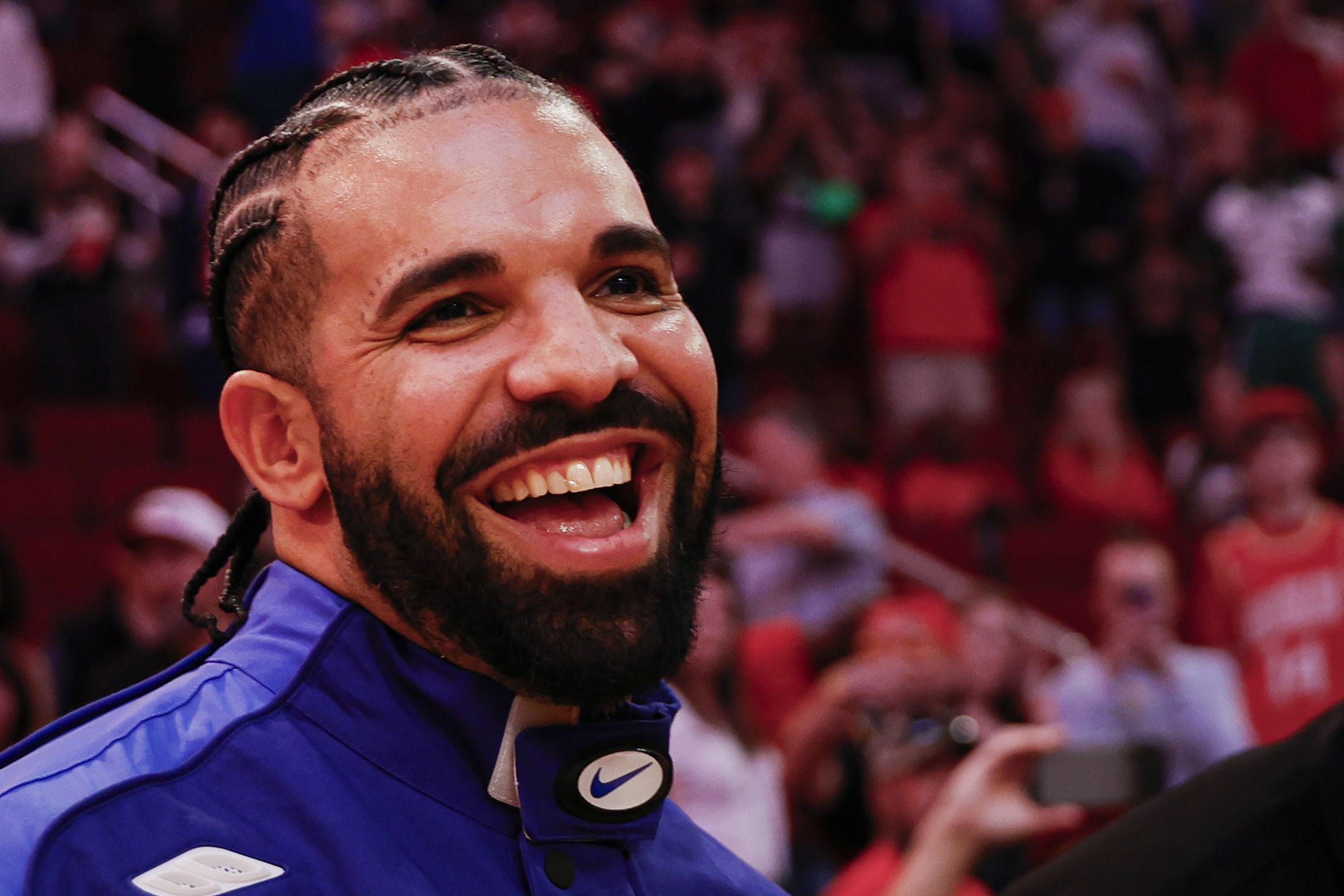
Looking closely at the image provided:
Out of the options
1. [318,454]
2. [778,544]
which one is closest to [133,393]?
[778,544]

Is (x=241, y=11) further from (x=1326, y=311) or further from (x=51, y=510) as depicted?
(x=1326, y=311)

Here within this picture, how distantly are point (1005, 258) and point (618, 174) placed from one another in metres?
7.95

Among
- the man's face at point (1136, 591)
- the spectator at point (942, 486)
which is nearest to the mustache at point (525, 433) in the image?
the man's face at point (1136, 591)

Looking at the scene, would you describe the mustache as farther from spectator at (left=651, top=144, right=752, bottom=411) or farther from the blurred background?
spectator at (left=651, top=144, right=752, bottom=411)

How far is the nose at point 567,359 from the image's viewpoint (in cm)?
128

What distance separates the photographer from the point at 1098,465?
742 cm

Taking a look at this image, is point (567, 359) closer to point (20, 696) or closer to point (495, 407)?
point (495, 407)

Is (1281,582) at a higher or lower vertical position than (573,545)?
lower

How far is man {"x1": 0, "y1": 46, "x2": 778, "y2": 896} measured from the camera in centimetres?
127

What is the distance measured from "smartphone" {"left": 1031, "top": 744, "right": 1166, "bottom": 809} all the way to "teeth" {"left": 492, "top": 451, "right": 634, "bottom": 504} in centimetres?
113

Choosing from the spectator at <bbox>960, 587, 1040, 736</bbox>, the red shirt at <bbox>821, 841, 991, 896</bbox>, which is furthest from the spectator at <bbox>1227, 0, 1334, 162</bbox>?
the red shirt at <bbox>821, 841, 991, 896</bbox>

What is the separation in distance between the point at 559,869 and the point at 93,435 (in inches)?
229

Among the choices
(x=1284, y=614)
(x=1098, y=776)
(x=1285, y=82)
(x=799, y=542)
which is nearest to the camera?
(x=1098, y=776)

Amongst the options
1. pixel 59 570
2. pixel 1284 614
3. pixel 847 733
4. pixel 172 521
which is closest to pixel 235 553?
pixel 172 521
